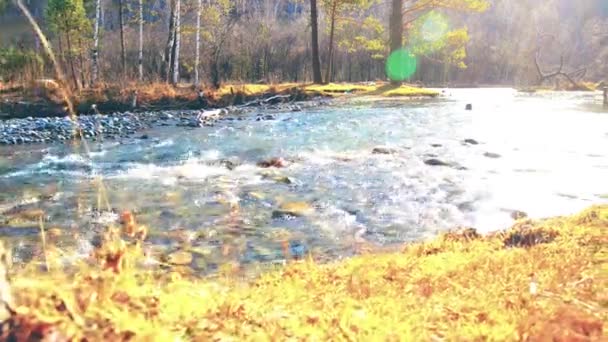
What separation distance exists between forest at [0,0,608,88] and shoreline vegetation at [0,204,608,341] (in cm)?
554

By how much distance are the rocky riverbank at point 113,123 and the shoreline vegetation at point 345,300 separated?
10160 millimetres

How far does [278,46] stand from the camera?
37.3 m

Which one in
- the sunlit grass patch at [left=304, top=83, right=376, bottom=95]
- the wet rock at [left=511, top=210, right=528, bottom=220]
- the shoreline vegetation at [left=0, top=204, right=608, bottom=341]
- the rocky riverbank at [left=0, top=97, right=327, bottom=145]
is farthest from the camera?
the sunlit grass patch at [left=304, top=83, right=376, bottom=95]

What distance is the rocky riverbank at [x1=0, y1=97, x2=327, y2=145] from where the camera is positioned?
47.0 feet

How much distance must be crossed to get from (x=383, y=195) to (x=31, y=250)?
4764 mm

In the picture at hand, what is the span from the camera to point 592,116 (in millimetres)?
18500

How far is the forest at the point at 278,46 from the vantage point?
25.1m

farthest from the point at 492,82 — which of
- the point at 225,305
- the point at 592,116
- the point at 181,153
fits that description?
the point at 225,305

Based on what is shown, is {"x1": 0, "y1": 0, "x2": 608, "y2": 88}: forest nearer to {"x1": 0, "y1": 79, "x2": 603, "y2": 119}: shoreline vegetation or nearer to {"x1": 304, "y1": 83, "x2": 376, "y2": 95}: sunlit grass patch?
{"x1": 0, "y1": 79, "x2": 603, "y2": 119}: shoreline vegetation

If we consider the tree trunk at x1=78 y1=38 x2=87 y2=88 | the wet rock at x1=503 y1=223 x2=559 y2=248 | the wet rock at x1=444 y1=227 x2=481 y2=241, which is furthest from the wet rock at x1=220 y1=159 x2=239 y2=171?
the tree trunk at x1=78 y1=38 x2=87 y2=88

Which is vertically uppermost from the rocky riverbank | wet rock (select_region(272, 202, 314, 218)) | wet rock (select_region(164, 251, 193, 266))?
the rocky riverbank

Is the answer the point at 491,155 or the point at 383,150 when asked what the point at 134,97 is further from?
the point at 491,155

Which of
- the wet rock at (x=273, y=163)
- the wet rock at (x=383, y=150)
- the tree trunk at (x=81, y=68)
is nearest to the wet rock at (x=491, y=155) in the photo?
the wet rock at (x=383, y=150)

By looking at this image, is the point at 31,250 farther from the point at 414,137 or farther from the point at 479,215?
the point at 414,137
